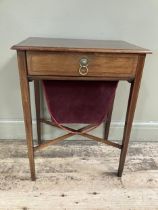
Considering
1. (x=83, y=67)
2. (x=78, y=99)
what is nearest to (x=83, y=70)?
(x=83, y=67)

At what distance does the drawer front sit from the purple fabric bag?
14cm

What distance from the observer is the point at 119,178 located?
4.07ft

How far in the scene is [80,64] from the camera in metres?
0.90

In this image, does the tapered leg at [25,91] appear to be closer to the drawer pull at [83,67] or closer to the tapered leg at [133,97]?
the drawer pull at [83,67]

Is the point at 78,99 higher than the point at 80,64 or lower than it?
lower

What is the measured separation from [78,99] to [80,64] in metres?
0.24

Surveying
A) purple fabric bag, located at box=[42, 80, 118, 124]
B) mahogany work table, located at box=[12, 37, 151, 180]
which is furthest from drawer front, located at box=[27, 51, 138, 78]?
purple fabric bag, located at box=[42, 80, 118, 124]

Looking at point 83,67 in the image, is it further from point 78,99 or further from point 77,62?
point 78,99

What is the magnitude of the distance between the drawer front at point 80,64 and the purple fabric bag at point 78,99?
0.48ft

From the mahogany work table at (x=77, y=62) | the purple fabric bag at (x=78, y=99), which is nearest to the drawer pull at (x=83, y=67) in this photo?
the mahogany work table at (x=77, y=62)

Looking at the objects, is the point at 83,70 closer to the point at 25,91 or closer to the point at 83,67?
the point at 83,67

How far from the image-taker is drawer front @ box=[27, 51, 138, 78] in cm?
89

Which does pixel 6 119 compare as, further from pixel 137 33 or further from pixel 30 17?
pixel 137 33

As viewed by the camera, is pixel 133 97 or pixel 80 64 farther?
pixel 133 97
